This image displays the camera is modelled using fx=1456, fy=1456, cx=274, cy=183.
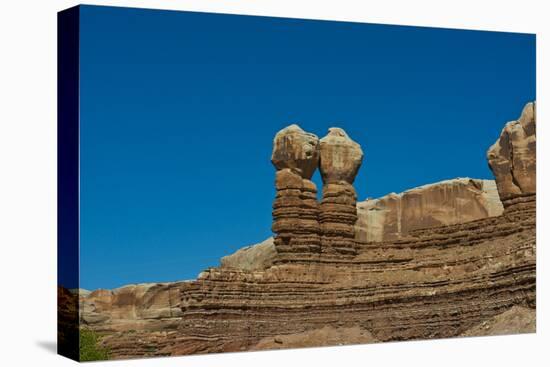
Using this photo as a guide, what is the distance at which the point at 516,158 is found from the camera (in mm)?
31156

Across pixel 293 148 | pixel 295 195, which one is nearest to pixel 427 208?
pixel 295 195

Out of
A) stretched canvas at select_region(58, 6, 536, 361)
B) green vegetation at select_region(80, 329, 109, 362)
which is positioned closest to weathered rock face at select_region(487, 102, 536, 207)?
stretched canvas at select_region(58, 6, 536, 361)

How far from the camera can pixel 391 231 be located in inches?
1217

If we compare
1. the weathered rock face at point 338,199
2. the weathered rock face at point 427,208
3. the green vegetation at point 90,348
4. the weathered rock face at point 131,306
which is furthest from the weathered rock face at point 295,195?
the green vegetation at point 90,348

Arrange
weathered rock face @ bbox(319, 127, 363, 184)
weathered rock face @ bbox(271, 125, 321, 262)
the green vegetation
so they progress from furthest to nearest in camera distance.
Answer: weathered rock face @ bbox(319, 127, 363, 184) → weathered rock face @ bbox(271, 125, 321, 262) → the green vegetation

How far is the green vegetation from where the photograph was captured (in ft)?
85.8

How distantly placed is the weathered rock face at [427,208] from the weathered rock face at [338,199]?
0.84ft

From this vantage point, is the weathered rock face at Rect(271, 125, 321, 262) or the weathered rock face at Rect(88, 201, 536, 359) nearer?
the weathered rock face at Rect(88, 201, 536, 359)

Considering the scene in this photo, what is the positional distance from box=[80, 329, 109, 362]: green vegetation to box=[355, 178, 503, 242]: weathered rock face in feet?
22.4

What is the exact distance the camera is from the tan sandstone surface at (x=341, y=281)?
27.7 m

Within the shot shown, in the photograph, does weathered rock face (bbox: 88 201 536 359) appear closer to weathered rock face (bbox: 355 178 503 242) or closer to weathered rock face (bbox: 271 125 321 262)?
weathered rock face (bbox: 355 178 503 242)

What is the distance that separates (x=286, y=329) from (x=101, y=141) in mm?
5487

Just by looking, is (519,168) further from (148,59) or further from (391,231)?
(148,59)

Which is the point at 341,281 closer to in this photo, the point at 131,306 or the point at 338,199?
the point at 338,199
